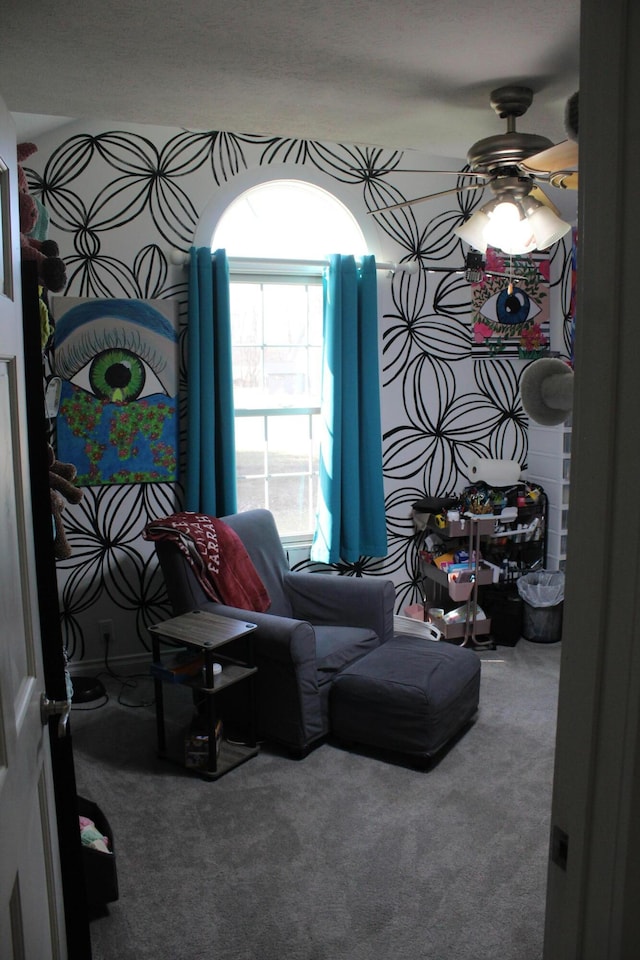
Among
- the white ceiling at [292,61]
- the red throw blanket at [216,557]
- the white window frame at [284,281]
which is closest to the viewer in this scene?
the white ceiling at [292,61]

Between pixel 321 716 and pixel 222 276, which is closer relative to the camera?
pixel 321 716

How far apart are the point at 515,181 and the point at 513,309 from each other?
2.37 metres

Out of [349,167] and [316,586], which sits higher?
[349,167]

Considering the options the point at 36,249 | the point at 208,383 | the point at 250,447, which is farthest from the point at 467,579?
the point at 36,249

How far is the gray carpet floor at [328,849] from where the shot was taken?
2082 millimetres

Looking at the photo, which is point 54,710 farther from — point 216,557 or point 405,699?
point 216,557

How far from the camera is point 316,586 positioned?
3752mm

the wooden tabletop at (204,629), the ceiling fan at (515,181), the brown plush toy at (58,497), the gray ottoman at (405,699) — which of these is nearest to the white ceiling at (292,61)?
the ceiling fan at (515,181)

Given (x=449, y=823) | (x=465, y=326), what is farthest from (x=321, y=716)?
(x=465, y=326)

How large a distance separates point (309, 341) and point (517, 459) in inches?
62.3

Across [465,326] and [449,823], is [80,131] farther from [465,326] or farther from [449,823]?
[449,823]

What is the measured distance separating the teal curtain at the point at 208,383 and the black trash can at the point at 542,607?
1.81 metres

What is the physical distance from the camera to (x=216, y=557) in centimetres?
343

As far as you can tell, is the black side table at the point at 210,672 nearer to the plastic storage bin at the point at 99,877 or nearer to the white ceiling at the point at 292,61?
the plastic storage bin at the point at 99,877
